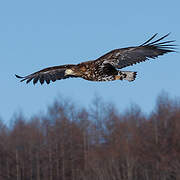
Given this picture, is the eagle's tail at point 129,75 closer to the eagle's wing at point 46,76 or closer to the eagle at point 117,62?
the eagle at point 117,62

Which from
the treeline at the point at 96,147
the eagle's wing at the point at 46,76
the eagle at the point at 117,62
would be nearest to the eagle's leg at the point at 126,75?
the eagle at the point at 117,62

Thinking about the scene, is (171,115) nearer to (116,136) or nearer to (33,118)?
(116,136)

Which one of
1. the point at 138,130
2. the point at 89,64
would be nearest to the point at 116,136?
the point at 138,130

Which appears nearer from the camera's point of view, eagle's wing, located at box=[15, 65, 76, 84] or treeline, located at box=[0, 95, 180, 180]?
eagle's wing, located at box=[15, 65, 76, 84]

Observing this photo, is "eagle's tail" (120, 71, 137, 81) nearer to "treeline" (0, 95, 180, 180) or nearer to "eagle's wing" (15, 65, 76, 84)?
"eagle's wing" (15, 65, 76, 84)

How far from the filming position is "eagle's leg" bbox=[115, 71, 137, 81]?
50.2 ft

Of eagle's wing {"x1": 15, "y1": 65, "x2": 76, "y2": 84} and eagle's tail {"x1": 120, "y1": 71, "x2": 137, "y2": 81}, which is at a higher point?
eagle's wing {"x1": 15, "y1": 65, "x2": 76, "y2": 84}

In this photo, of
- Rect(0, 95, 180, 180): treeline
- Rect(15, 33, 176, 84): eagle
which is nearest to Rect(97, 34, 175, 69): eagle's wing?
Rect(15, 33, 176, 84): eagle

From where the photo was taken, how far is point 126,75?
15.4 meters

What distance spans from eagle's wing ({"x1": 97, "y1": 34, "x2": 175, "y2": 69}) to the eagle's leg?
8.9 inches

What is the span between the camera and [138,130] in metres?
56.4

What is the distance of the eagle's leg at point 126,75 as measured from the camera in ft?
50.2

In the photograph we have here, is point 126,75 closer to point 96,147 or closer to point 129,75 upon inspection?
point 129,75

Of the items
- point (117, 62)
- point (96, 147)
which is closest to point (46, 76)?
point (117, 62)
